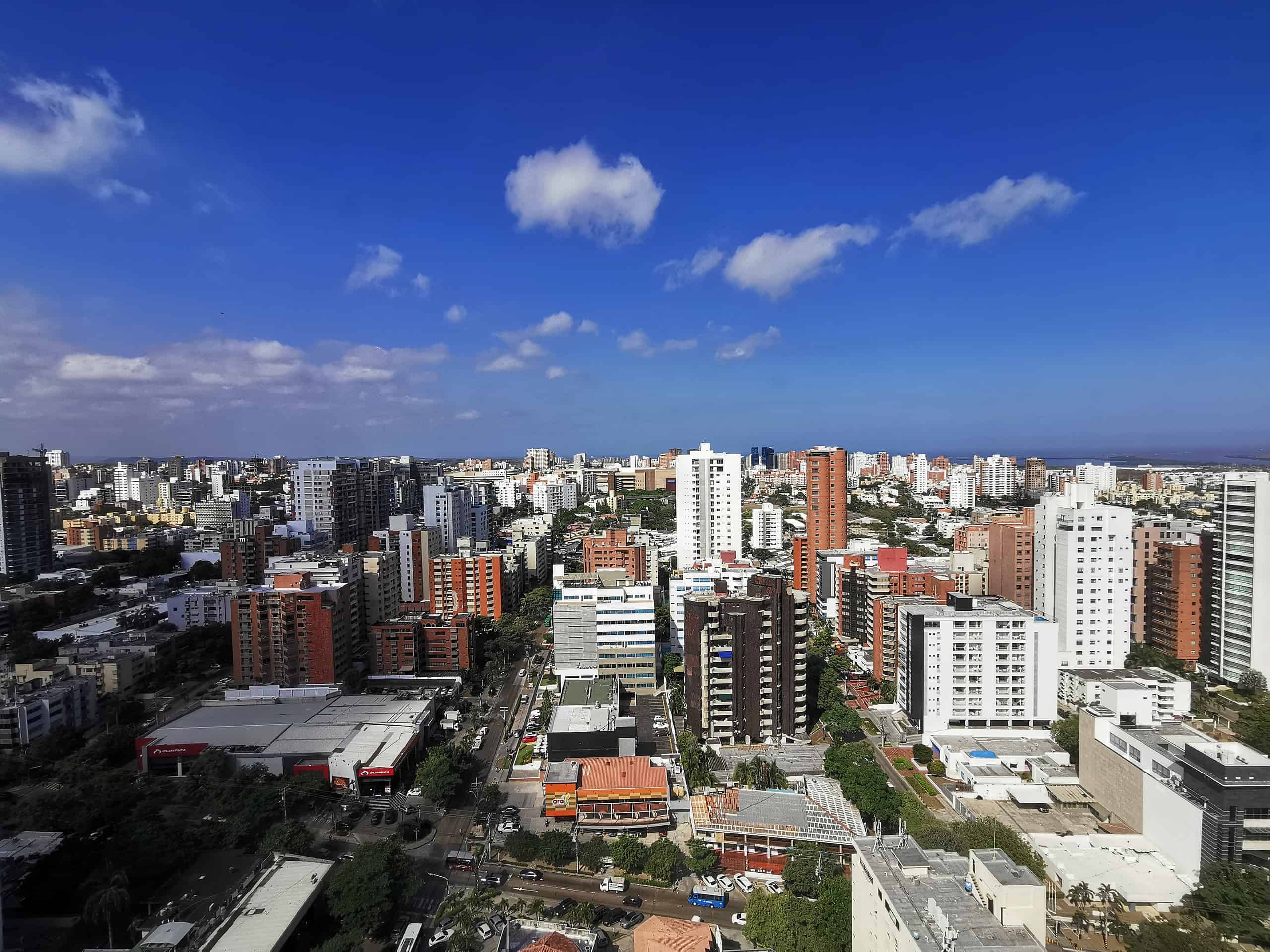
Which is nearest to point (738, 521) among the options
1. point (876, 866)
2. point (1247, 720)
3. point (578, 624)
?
point (578, 624)

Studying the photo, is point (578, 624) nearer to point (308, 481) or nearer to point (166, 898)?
point (166, 898)

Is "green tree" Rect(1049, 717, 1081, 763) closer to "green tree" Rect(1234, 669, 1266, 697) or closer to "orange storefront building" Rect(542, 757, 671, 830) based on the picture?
"green tree" Rect(1234, 669, 1266, 697)

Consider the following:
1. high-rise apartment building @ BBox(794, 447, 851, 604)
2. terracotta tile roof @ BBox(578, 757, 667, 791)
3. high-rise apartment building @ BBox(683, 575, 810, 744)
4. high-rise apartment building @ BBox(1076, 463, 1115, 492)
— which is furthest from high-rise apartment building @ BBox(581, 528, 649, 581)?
high-rise apartment building @ BBox(1076, 463, 1115, 492)

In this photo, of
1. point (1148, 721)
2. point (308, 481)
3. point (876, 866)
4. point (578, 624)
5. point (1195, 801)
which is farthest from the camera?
point (308, 481)

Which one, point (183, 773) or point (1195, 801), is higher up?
point (1195, 801)

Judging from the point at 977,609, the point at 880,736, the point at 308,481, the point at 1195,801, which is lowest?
the point at 880,736

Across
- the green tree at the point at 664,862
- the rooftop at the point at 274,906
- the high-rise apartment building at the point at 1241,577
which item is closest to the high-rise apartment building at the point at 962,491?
the high-rise apartment building at the point at 1241,577

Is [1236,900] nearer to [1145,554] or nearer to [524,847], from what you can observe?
[524,847]
